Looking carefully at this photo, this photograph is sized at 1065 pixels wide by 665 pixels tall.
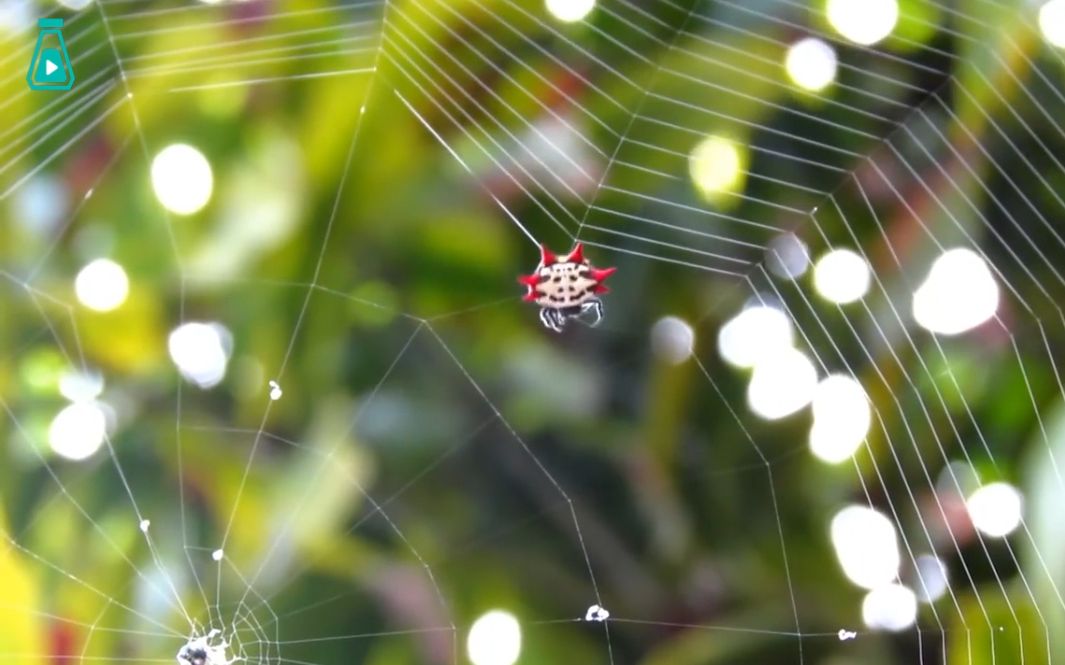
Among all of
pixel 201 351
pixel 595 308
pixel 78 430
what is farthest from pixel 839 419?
pixel 78 430

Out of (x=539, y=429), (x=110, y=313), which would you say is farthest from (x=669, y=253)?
(x=110, y=313)

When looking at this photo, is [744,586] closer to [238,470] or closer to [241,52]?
[238,470]

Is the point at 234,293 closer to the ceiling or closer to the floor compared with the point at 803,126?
closer to the floor

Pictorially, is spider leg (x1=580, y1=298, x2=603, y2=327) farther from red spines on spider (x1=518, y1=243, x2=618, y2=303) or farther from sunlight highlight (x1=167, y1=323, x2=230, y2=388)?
sunlight highlight (x1=167, y1=323, x2=230, y2=388)

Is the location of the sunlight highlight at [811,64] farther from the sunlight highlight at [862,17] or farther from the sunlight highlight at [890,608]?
the sunlight highlight at [890,608]

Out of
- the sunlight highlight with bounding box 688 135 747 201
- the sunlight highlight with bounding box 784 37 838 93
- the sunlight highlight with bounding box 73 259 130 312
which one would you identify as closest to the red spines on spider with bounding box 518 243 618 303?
the sunlight highlight with bounding box 688 135 747 201

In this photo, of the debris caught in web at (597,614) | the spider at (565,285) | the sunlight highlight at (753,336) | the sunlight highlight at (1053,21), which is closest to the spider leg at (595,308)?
the spider at (565,285)

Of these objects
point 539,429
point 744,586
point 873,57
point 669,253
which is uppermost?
point 873,57
